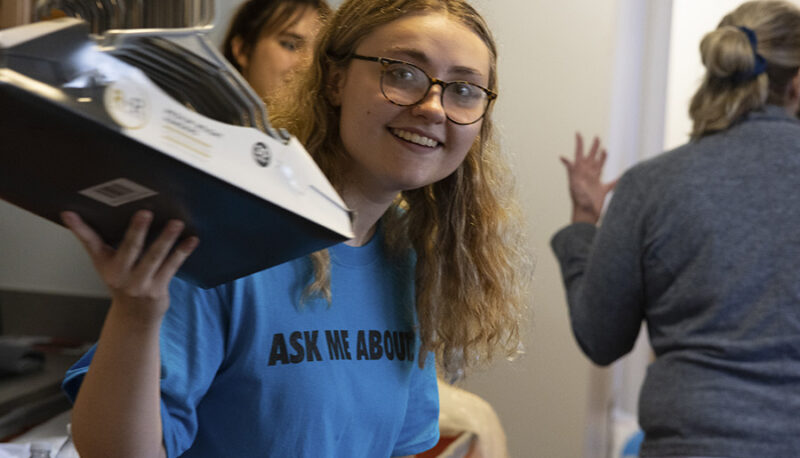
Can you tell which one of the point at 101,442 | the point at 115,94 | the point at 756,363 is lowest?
the point at 756,363

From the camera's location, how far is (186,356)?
2.49ft

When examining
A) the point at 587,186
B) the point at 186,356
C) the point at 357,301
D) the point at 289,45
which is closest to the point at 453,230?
the point at 357,301

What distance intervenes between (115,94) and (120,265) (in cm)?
15

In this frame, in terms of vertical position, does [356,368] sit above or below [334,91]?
below

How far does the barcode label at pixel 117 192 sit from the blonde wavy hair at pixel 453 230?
416mm

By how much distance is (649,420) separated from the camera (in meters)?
1.44

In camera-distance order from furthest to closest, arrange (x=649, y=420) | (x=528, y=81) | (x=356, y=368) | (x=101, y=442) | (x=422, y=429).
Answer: (x=528, y=81)
(x=649, y=420)
(x=422, y=429)
(x=356, y=368)
(x=101, y=442)

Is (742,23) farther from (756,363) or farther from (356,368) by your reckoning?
(356,368)

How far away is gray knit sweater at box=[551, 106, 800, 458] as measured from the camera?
1.32m

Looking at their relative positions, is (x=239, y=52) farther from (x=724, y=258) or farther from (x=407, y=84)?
(x=724, y=258)

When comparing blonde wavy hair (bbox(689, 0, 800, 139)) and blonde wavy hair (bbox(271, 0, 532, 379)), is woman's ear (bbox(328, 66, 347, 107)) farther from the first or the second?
blonde wavy hair (bbox(689, 0, 800, 139))

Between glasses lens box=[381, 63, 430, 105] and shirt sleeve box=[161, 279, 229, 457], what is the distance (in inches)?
10.2

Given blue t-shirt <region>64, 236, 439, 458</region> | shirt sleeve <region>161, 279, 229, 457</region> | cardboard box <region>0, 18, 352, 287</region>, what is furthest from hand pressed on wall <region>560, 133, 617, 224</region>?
cardboard box <region>0, 18, 352, 287</region>

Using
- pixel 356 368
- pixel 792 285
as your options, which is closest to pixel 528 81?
pixel 792 285
